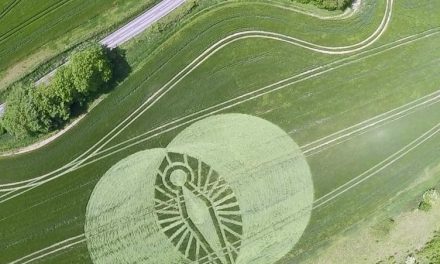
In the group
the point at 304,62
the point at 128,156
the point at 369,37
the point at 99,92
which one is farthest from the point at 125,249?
the point at 369,37

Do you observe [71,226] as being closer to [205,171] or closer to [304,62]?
[205,171]

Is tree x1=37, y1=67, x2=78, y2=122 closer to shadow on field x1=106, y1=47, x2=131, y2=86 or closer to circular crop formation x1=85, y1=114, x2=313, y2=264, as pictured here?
shadow on field x1=106, y1=47, x2=131, y2=86

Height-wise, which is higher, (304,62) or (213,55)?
(213,55)

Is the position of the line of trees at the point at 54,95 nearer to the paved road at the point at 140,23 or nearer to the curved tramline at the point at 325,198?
the paved road at the point at 140,23

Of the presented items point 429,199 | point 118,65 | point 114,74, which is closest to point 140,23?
point 118,65

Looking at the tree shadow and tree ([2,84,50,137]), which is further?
the tree shadow

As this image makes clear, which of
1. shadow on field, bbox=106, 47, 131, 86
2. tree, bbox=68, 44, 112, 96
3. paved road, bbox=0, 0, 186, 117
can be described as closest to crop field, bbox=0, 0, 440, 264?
shadow on field, bbox=106, 47, 131, 86
